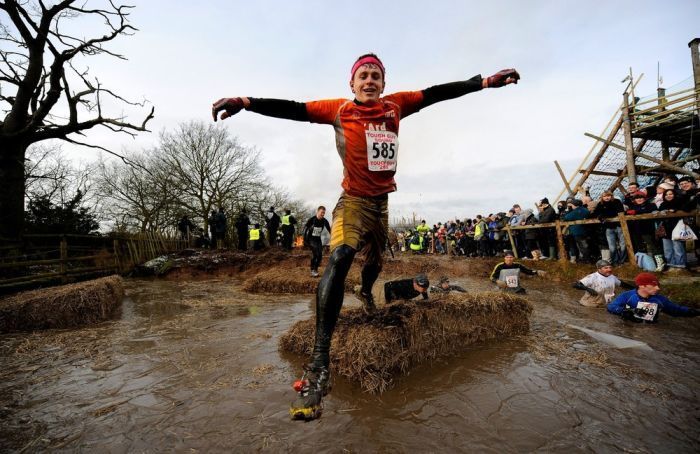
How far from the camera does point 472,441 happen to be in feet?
6.77

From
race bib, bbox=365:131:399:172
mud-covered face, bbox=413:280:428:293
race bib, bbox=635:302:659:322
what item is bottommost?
race bib, bbox=635:302:659:322

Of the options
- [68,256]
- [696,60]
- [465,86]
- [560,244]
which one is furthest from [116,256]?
[696,60]

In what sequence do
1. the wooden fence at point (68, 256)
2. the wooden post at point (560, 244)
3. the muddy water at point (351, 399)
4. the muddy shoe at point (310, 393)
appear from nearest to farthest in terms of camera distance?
the muddy shoe at point (310, 393), the muddy water at point (351, 399), the wooden fence at point (68, 256), the wooden post at point (560, 244)

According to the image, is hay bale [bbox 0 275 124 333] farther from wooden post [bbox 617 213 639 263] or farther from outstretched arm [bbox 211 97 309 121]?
wooden post [bbox 617 213 639 263]

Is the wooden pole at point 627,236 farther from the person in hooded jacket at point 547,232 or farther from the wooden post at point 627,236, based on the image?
the person in hooded jacket at point 547,232

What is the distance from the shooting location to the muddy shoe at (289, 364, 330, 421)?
6.21 feet

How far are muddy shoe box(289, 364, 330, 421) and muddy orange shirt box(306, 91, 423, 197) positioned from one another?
144 centimetres

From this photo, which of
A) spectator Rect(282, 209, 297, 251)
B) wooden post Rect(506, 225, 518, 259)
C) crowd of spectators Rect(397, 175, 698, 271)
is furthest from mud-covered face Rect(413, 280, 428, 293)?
spectator Rect(282, 209, 297, 251)

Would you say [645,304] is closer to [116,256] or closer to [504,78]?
[504,78]

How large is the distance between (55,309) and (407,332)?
6202mm

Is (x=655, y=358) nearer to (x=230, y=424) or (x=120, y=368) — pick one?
(x=230, y=424)

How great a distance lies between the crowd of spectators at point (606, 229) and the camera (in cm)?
697

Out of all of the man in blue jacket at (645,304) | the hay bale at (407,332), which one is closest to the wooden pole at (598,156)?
the man in blue jacket at (645,304)

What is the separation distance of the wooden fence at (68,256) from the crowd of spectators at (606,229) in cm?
1480
